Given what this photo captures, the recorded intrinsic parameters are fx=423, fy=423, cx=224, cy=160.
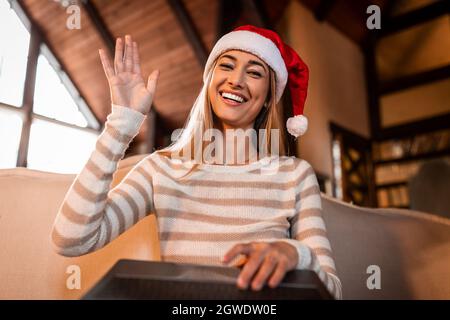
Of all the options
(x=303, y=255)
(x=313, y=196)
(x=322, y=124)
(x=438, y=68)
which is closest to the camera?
(x=303, y=255)

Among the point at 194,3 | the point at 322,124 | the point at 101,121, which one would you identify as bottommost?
the point at 322,124

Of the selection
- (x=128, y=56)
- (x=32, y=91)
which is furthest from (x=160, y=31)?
(x=128, y=56)

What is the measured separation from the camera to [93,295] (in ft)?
1.58

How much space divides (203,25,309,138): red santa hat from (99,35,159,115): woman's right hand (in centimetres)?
32

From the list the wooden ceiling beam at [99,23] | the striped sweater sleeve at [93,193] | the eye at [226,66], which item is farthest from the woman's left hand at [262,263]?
the wooden ceiling beam at [99,23]

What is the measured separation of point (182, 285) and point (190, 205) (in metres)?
0.53

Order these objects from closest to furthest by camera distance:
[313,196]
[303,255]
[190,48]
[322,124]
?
[303,255], [313,196], [322,124], [190,48]

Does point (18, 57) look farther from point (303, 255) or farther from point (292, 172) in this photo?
point (303, 255)

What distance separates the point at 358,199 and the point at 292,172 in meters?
4.45

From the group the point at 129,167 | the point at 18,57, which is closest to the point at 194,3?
the point at 18,57

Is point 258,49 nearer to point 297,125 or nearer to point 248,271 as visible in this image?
point 297,125

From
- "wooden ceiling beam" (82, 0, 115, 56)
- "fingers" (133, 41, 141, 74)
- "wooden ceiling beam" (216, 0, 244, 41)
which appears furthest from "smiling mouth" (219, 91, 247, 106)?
"wooden ceiling beam" (82, 0, 115, 56)

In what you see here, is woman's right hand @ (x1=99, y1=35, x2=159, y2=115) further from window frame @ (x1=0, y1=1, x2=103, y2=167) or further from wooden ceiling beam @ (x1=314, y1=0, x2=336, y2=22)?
wooden ceiling beam @ (x1=314, y1=0, x2=336, y2=22)

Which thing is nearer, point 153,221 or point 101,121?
point 153,221
